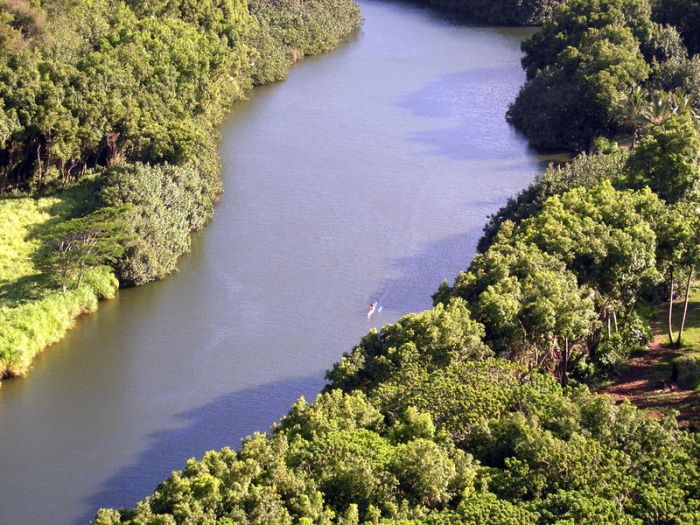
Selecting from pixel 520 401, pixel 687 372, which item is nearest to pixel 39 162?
pixel 520 401

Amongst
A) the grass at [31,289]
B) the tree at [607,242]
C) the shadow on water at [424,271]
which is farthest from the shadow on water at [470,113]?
the grass at [31,289]

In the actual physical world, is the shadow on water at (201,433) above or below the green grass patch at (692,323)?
below

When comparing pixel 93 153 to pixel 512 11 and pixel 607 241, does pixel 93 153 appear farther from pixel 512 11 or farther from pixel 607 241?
pixel 512 11

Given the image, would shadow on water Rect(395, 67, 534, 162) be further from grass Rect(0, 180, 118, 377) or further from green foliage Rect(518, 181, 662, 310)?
grass Rect(0, 180, 118, 377)

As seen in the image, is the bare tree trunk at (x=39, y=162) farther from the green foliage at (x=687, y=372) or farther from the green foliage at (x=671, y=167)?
the green foliage at (x=687, y=372)

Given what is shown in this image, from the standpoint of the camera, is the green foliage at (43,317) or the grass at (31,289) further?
the grass at (31,289)

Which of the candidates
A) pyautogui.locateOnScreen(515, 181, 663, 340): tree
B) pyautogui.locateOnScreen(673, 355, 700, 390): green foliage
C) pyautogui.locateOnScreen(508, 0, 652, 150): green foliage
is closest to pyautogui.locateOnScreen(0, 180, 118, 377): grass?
pyautogui.locateOnScreen(515, 181, 663, 340): tree

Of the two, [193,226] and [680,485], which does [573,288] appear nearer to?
[680,485]
